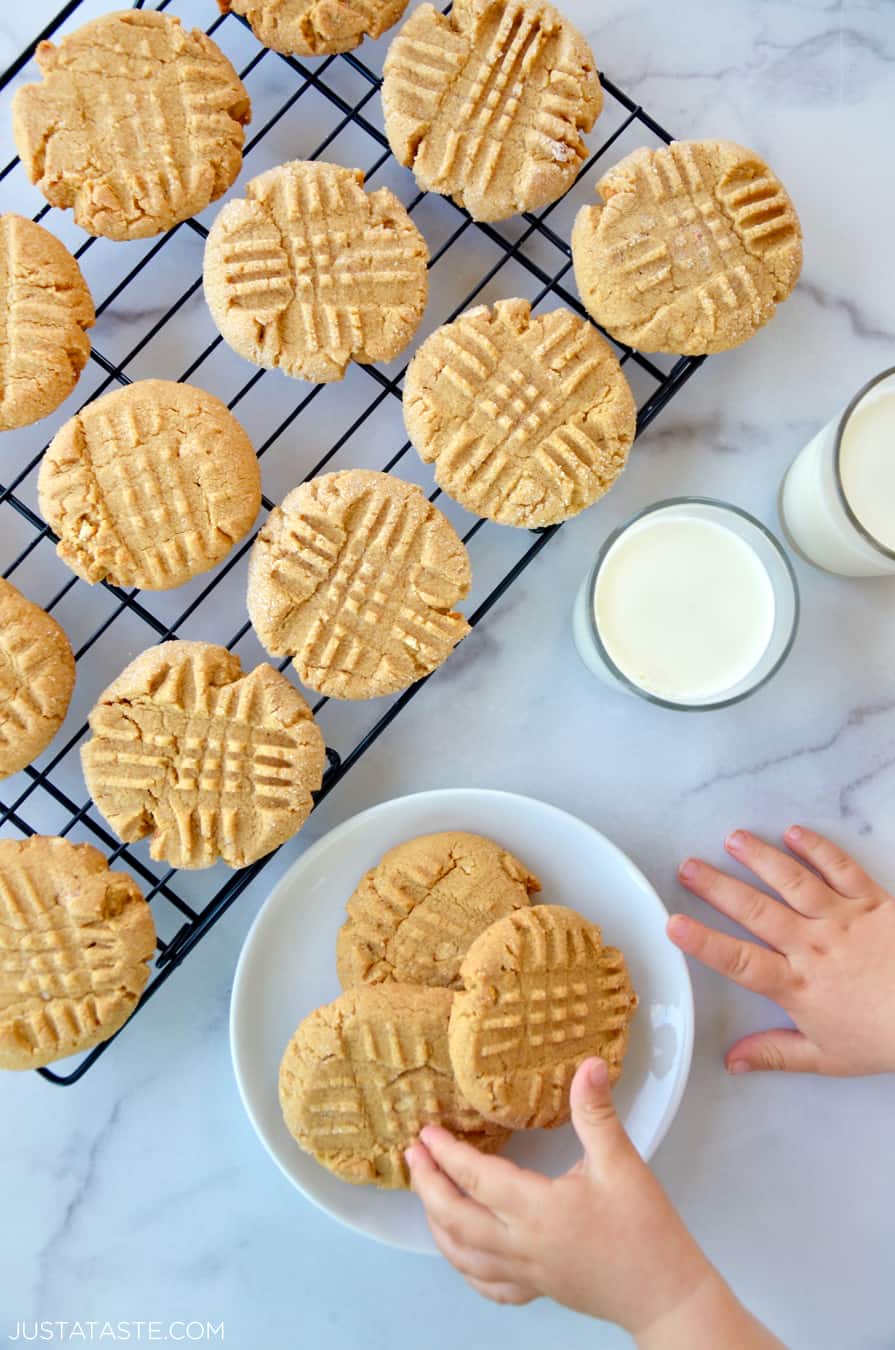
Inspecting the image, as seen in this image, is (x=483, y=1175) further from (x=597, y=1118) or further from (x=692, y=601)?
(x=692, y=601)

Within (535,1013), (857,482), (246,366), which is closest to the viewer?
(535,1013)

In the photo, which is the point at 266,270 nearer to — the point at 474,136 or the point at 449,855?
the point at 474,136

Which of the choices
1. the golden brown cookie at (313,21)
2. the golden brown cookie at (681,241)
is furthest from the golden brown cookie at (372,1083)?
the golden brown cookie at (313,21)

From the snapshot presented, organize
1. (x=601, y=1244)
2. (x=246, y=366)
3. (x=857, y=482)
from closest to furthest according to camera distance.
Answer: (x=601, y=1244) → (x=857, y=482) → (x=246, y=366)

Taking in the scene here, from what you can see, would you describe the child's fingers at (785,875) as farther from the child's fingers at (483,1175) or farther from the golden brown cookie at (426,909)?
the child's fingers at (483,1175)

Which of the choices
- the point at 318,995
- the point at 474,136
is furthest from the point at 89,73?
the point at 318,995

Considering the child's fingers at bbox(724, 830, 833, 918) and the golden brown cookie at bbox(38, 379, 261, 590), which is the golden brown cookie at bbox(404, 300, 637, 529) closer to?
the golden brown cookie at bbox(38, 379, 261, 590)

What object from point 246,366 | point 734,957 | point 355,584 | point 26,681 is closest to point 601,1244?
point 734,957
